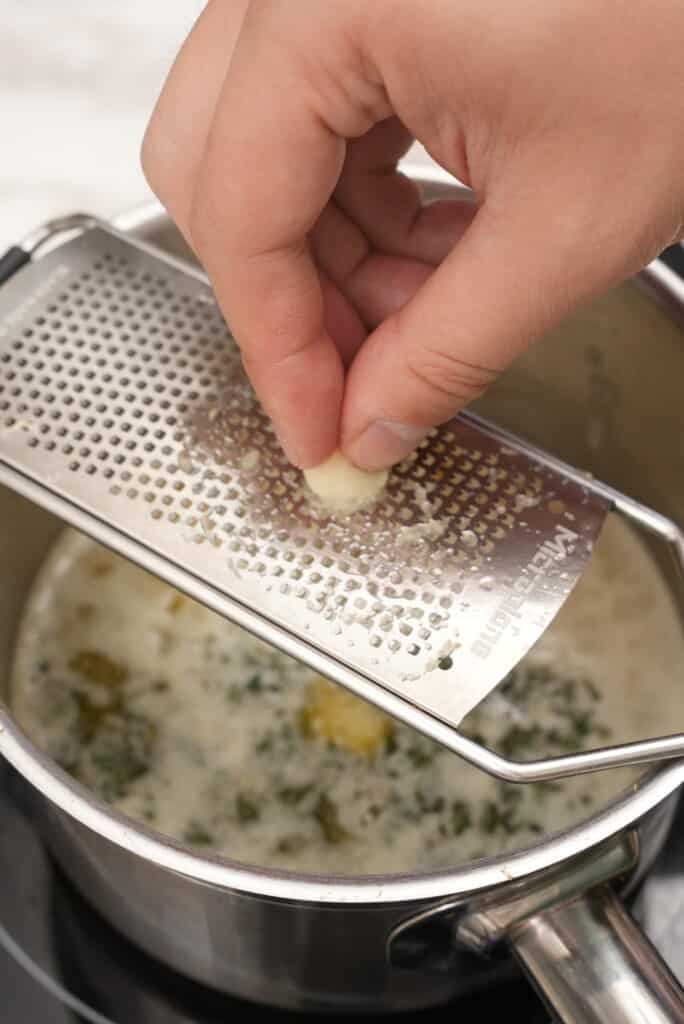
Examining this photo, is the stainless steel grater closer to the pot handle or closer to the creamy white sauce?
the pot handle

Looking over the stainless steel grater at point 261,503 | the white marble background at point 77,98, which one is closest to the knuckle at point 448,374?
the stainless steel grater at point 261,503

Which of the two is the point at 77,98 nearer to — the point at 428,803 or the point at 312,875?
the point at 428,803

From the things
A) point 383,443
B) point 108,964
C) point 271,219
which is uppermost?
point 271,219

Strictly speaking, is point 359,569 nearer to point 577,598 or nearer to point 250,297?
point 250,297

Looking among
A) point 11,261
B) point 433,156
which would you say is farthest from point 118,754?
point 433,156

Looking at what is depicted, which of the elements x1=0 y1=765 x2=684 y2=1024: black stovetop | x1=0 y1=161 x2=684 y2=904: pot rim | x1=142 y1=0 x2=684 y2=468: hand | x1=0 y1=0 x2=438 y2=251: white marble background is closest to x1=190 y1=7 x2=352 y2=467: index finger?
x1=142 y1=0 x2=684 y2=468: hand
